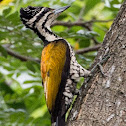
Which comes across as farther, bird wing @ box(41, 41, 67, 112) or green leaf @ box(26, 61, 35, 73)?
green leaf @ box(26, 61, 35, 73)

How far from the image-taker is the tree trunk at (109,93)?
276 centimetres

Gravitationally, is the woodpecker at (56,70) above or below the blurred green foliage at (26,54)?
above

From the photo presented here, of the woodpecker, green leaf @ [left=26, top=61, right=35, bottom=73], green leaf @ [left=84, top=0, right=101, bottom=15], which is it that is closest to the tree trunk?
the woodpecker

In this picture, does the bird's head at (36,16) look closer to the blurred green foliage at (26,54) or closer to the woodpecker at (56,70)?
the woodpecker at (56,70)

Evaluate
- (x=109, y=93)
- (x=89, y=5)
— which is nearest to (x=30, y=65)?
(x=89, y=5)

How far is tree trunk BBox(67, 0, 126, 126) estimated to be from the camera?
2.76 meters

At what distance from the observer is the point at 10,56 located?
5066 millimetres

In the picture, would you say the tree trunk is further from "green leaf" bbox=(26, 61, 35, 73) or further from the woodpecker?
"green leaf" bbox=(26, 61, 35, 73)

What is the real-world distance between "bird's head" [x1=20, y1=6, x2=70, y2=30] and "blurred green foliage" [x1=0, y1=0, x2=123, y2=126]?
180 millimetres

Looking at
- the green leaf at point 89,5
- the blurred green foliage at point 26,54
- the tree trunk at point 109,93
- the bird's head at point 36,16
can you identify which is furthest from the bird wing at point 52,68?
the green leaf at point 89,5

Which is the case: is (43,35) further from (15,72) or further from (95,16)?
(95,16)

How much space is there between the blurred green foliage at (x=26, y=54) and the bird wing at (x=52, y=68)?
0.61 m

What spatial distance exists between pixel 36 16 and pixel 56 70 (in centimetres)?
77

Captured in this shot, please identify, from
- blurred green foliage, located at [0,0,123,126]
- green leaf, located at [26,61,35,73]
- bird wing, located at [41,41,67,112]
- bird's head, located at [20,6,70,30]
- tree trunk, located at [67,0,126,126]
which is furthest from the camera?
green leaf, located at [26,61,35,73]
